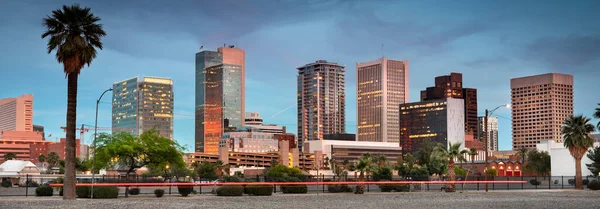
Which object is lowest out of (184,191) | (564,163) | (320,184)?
(320,184)

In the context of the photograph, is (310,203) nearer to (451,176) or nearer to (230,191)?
(230,191)

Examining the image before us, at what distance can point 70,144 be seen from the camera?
52.6 m

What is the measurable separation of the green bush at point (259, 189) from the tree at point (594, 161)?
58.3 metres

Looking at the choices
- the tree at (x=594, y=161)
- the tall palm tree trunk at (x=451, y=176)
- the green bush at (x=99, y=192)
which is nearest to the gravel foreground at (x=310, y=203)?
the green bush at (x=99, y=192)

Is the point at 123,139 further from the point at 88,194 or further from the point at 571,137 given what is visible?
the point at 571,137

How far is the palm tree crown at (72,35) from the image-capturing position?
169 ft

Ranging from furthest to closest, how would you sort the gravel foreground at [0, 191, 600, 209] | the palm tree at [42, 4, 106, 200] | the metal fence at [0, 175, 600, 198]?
the metal fence at [0, 175, 600, 198] < the palm tree at [42, 4, 106, 200] < the gravel foreground at [0, 191, 600, 209]

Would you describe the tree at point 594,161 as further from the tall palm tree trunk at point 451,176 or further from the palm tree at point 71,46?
the palm tree at point 71,46

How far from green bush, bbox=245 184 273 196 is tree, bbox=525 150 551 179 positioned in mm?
106989

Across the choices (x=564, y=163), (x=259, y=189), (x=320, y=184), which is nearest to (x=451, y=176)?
(x=320, y=184)

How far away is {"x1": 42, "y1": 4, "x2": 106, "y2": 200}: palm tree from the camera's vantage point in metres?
51.7

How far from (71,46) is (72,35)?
1.16 m

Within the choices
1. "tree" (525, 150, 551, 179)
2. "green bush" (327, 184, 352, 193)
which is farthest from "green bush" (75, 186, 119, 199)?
"tree" (525, 150, 551, 179)

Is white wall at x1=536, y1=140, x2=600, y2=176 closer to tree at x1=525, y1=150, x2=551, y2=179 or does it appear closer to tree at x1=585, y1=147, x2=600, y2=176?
tree at x1=585, y1=147, x2=600, y2=176
